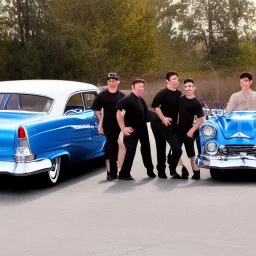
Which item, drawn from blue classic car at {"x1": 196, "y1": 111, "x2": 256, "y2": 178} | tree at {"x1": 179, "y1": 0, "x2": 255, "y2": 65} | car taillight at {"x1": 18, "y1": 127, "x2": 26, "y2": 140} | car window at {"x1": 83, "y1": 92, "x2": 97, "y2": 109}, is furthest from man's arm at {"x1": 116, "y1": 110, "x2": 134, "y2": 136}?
tree at {"x1": 179, "y1": 0, "x2": 255, "y2": 65}

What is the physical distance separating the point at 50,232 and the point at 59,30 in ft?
142

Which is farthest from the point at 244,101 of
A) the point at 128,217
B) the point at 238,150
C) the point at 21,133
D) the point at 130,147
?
the point at 128,217

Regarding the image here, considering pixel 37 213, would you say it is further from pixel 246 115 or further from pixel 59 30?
pixel 59 30

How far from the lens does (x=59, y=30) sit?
162 ft

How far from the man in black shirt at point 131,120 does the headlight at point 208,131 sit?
88 cm

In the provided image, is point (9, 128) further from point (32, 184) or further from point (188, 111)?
point (188, 111)

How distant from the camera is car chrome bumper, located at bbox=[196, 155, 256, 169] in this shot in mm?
9508

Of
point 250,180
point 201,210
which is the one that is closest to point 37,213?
point 201,210

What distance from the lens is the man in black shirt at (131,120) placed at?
990 cm

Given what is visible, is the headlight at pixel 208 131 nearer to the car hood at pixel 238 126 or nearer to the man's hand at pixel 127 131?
the car hood at pixel 238 126

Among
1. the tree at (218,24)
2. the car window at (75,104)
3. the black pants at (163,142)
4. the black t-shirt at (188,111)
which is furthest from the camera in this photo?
the tree at (218,24)

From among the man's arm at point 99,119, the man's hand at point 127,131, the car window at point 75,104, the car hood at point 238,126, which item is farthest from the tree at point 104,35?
the car hood at point 238,126

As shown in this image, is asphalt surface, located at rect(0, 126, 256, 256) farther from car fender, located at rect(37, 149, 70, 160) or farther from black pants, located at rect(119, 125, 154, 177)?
car fender, located at rect(37, 149, 70, 160)

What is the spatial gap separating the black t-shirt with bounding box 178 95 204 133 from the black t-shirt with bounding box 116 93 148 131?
54 cm
